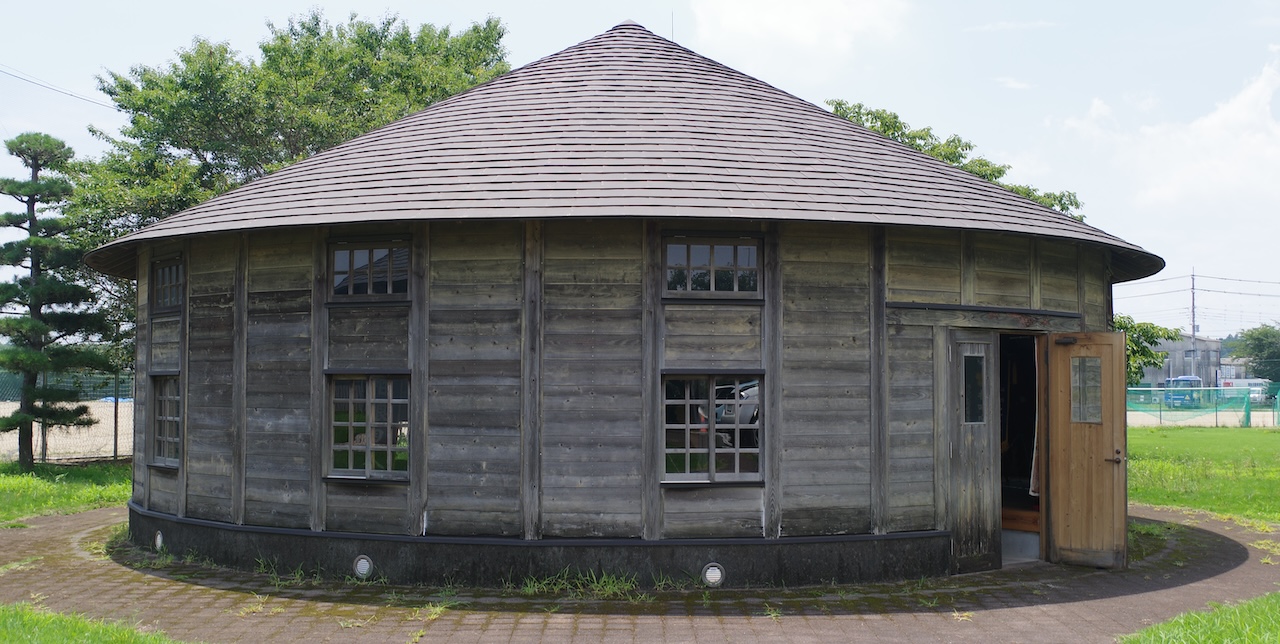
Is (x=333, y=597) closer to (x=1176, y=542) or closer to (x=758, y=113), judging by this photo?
(x=758, y=113)

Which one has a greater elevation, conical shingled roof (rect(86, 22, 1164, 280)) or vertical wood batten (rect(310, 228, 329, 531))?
conical shingled roof (rect(86, 22, 1164, 280))

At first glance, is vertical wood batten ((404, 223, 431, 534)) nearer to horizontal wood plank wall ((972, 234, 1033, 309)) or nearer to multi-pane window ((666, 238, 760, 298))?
multi-pane window ((666, 238, 760, 298))

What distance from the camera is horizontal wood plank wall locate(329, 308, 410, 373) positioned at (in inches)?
405

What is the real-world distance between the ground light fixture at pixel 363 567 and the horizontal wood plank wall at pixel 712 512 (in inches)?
117

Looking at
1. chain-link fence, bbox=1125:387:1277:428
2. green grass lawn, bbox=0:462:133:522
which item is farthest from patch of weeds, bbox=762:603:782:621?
chain-link fence, bbox=1125:387:1277:428

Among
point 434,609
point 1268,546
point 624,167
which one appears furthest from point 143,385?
point 1268,546

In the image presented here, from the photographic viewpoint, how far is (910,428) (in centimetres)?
1043

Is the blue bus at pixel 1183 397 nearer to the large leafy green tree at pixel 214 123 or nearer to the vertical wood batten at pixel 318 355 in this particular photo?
the large leafy green tree at pixel 214 123

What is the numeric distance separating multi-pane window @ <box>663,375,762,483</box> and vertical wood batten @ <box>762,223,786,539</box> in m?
0.13

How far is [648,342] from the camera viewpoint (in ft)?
32.4

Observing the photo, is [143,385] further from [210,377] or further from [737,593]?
[737,593]

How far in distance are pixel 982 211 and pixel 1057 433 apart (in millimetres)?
2691

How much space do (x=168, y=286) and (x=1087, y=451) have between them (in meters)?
10.8

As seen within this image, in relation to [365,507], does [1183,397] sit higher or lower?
lower
